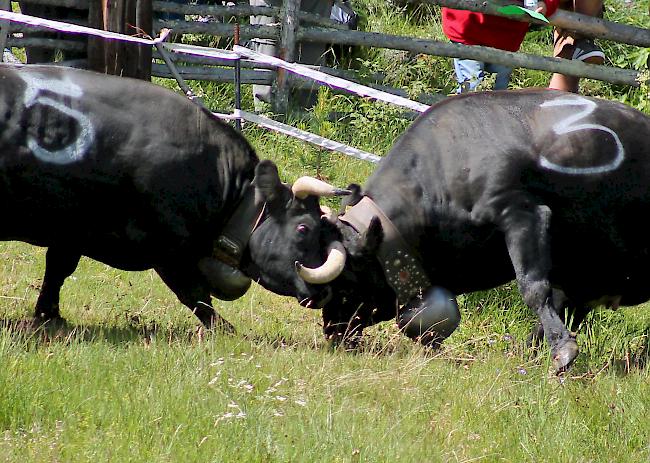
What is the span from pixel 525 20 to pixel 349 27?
8.24ft

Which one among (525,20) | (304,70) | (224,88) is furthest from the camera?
(224,88)

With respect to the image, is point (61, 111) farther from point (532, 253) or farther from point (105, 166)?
point (532, 253)

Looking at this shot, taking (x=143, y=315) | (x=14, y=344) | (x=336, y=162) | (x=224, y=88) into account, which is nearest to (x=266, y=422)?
(x=14, y=344)

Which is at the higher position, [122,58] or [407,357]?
[122,58]

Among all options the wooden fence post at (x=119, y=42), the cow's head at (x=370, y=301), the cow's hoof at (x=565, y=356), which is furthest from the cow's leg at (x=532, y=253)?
the wooden fence post at (x=119, y=42)

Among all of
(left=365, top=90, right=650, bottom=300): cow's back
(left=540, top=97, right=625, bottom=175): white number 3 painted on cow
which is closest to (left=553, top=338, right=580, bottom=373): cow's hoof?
(left=365, top=90, right=650, bottom=300): cow's back

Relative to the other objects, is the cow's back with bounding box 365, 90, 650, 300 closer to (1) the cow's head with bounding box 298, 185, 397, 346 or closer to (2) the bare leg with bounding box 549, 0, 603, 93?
(1) the cow's head with bounding box 298, 185, 397, 346

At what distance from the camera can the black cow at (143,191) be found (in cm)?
737

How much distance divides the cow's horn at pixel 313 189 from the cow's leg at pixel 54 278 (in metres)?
1.46

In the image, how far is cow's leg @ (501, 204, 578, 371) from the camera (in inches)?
293

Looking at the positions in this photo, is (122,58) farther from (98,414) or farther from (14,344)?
(98,414)

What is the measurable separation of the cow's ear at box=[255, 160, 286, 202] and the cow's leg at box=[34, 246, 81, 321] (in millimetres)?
1237

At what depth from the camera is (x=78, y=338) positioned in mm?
6789

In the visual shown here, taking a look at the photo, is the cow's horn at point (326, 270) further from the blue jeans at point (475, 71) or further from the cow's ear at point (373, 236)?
the blue jeans at point (475, 71)
